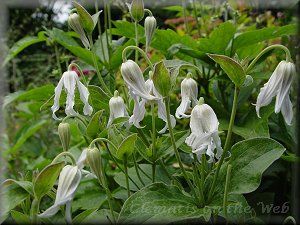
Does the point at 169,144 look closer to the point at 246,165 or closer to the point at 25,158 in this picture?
the point at 246,165

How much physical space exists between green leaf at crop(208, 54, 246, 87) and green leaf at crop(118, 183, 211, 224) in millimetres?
178

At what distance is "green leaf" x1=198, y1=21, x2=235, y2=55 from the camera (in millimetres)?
919

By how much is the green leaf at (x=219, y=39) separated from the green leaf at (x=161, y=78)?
1.22 feet

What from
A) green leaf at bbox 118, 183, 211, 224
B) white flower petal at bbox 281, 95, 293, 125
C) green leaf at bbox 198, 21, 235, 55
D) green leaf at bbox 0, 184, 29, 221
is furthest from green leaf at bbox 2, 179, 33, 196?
green leaf at bbox 198, 21, 235, 55

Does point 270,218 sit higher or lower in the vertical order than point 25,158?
higher

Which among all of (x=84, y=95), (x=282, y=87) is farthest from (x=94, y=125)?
(x=282, y=87)

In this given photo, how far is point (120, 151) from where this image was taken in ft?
2.04

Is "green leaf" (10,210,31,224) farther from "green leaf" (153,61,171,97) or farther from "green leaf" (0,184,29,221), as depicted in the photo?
"green leaf" (153,61,171,97)

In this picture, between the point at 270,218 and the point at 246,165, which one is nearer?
the point at 246,165

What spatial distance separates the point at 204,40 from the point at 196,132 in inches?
15.1

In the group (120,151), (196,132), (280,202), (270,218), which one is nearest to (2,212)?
(120,151)

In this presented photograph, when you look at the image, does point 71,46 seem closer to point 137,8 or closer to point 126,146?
point 137,8

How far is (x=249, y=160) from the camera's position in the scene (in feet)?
2.08

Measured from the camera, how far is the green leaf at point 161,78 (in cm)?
57
